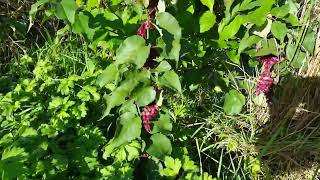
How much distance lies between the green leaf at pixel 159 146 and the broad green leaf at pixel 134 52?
399 mm

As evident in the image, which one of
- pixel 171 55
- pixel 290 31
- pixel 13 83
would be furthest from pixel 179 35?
pixel 13 83

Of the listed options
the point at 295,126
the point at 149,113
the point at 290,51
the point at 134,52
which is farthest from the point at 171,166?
the point at 295,126

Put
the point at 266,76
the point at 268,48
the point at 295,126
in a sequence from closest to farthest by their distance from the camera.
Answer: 1. the point at 268,48
2. the point at 266,76
3. the point at 295,126

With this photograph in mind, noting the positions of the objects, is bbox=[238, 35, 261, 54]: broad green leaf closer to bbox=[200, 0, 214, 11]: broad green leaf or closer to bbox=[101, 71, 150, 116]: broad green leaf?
bbox=[200, 0, 214, 11]: broad green leaf

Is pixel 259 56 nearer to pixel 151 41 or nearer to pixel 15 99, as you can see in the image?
pixel 151 41

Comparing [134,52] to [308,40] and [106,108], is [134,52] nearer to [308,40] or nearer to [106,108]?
[106,108]

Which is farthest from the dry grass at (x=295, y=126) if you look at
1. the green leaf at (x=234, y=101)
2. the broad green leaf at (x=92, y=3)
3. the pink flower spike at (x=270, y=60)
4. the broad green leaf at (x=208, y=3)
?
the broad green leaf at (x=92, y=3)

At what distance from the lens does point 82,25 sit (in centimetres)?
156

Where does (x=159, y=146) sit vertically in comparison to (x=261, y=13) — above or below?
below

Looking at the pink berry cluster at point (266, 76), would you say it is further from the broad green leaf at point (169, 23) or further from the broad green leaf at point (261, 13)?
the broad green leaf at point (169, 23)

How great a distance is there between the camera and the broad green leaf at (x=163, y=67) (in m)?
1.55

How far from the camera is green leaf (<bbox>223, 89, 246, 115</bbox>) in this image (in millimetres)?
1963

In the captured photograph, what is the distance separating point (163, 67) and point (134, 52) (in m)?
0.14

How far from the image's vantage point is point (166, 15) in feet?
4.71
